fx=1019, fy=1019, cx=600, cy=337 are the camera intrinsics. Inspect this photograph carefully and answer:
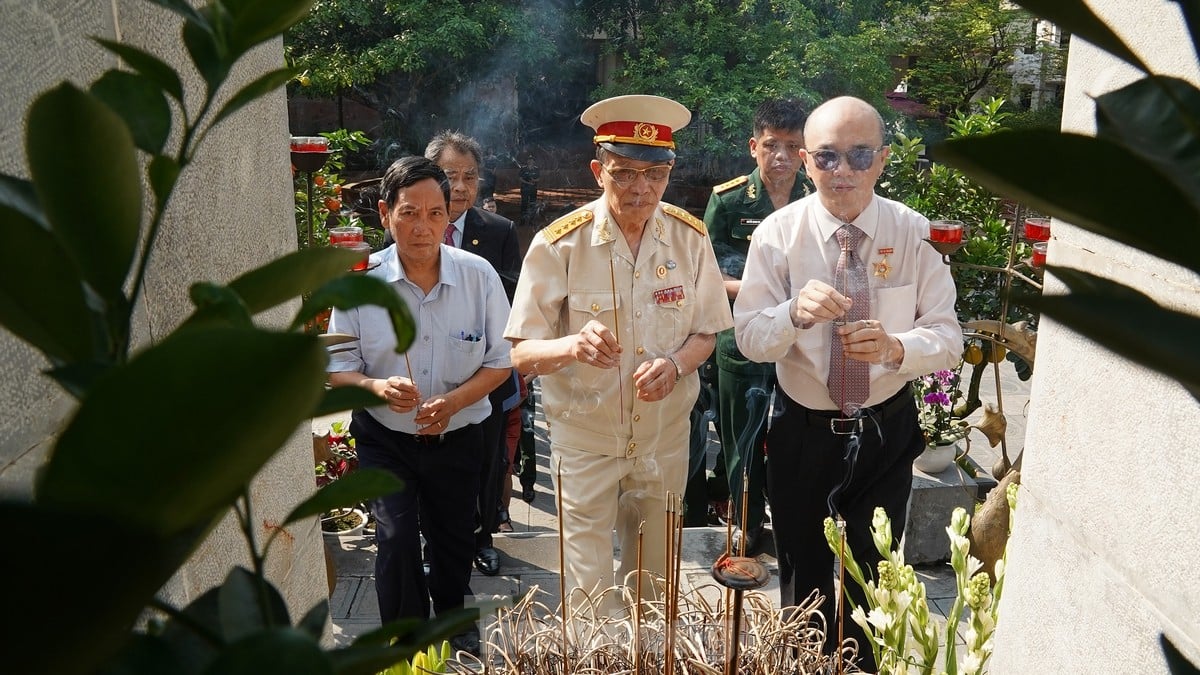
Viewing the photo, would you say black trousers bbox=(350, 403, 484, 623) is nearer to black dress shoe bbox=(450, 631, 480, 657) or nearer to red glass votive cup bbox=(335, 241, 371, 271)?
black dress shoe bbox=(450, 631, 480, 657)

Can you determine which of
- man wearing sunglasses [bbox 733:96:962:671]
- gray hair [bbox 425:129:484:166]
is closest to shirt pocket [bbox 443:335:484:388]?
man wearing sunglasses [bbox 733:96:962:671]

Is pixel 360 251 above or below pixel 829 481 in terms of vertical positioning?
above

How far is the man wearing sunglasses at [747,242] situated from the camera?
4.54 meters

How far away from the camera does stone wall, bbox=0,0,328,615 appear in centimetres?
119

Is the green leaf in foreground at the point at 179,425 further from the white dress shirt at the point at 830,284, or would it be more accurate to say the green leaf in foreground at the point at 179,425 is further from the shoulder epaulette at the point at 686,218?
the shoulder epaulette at the point at 686,218

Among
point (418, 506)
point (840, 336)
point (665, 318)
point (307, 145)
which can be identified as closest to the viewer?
point (840, 336)

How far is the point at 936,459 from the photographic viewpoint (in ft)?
15.4

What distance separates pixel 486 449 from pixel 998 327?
215 centimetres

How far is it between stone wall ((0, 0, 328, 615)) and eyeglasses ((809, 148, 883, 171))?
5.78ft

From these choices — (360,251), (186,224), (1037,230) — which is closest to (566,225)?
(186,224)

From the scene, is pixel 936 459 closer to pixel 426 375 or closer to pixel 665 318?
pixel 665 318

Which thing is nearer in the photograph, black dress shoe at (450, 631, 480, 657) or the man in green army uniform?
black dress shoe at (450, 631, 480, 657)

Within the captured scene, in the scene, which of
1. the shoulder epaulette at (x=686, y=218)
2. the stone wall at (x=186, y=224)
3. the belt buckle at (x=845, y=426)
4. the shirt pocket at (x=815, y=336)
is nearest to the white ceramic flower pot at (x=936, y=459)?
the belt buckle at (x=845, y=426)

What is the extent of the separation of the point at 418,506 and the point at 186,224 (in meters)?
2.20
